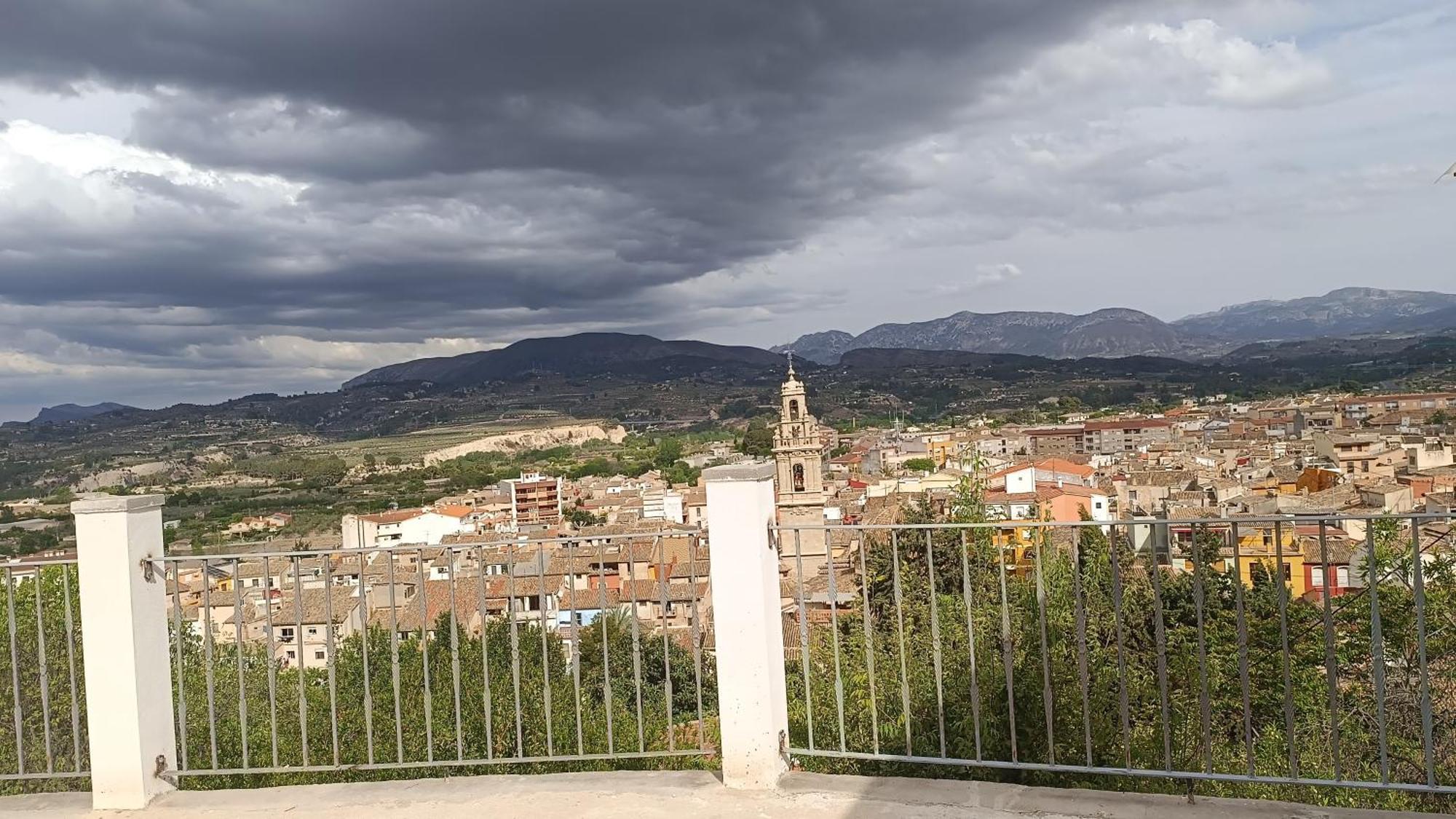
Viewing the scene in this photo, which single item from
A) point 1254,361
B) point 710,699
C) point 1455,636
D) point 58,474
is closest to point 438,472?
point 58,474

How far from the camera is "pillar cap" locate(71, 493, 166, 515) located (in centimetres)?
416

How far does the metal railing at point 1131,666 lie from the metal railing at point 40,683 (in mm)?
3256

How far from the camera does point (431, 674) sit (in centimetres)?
1115

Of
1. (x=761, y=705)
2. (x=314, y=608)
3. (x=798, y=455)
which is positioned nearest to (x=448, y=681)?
(x=761, y=705)

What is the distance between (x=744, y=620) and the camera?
4.12 m

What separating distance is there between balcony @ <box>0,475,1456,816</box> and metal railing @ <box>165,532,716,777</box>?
2.1 inches

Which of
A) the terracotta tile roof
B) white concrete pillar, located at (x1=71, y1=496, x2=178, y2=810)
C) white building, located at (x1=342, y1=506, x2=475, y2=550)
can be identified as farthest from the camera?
white building, located at (x1=342, y1=506, x2=475, y2=550)

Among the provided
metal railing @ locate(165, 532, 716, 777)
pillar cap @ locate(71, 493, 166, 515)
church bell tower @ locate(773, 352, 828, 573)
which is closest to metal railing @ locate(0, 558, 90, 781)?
pillar cap @ locate(71, 493, 166, 515)

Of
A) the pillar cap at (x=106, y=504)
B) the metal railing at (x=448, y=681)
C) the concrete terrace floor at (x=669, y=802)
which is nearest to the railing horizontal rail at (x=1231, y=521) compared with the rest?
the concrete terrace floor at (x=669, y=802)

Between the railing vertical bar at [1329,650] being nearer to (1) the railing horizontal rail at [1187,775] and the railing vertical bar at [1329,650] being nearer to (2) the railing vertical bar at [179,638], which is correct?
(1) the railing horizontal rail at [1187,775]

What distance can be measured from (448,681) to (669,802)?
7.55 meters

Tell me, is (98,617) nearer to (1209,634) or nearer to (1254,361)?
(1209,634)

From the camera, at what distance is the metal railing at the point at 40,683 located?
4316mm

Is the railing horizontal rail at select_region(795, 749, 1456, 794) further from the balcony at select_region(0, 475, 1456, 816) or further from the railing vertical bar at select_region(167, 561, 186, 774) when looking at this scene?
the railing vertical bar at select_region(167, 561, 186, 774)
